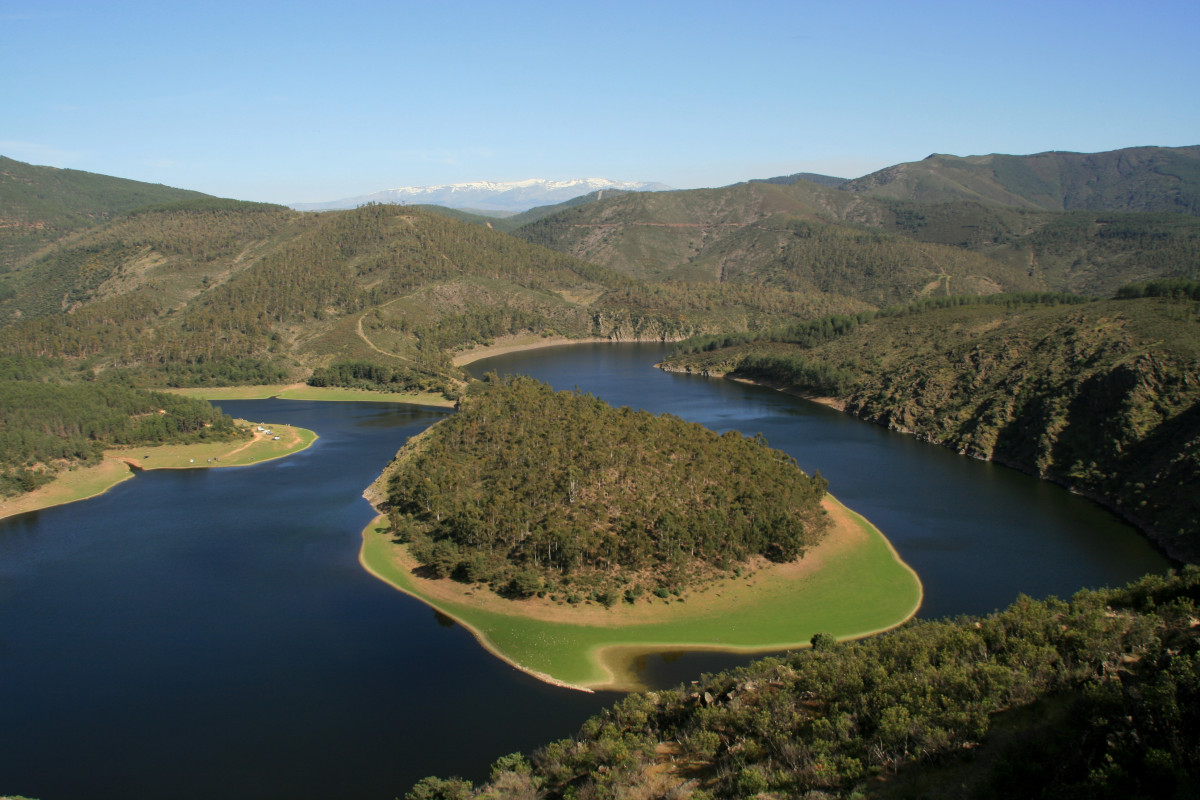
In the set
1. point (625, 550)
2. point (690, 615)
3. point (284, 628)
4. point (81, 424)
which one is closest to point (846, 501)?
point (625, 550)

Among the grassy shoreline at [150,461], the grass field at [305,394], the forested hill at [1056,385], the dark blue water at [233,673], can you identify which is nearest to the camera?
the dark blue water at [233,673]

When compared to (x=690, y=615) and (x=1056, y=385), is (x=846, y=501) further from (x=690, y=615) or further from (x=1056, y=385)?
(x=1056, y=385)

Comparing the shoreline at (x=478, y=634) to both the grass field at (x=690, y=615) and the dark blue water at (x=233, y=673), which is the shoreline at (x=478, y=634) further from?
the dark blue water at (x=233, y=673)

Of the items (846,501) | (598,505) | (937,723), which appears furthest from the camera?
(846,501)

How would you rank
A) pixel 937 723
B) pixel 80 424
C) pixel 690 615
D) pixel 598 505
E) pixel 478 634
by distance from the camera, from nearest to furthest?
1. pixel 937 723
2. pixel 478 634
3. pixel 690 615
4. pixel 598 505
5. pixel 80 424

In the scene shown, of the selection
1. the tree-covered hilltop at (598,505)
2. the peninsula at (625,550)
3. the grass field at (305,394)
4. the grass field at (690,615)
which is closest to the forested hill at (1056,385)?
the grass field at (690,615)
